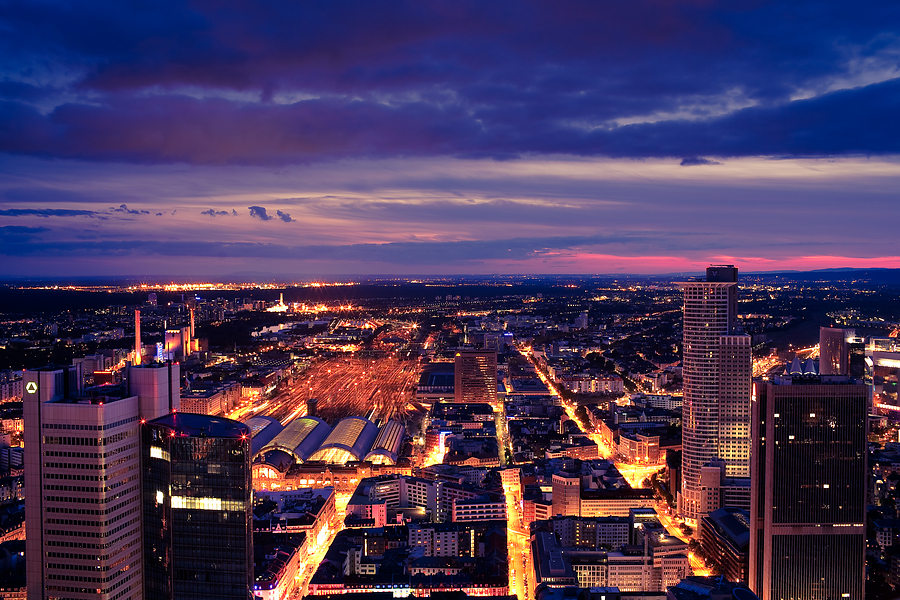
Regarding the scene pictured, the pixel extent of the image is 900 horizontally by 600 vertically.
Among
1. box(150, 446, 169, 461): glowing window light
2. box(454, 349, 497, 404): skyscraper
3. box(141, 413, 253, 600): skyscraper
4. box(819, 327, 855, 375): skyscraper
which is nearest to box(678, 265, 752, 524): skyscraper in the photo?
box(819, 327, 855, 375): skyscraper

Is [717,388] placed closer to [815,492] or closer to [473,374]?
[815,492]

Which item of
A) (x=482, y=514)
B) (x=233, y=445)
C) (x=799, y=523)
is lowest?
(x=482, y=514)

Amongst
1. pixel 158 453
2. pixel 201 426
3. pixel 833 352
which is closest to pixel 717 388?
pixel 833 352

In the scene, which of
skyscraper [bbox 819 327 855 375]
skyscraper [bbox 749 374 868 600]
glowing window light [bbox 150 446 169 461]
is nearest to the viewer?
glowing window light [bbox 150 446 169 461]

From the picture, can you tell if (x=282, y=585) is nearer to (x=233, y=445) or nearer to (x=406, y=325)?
(x=233, y=445)

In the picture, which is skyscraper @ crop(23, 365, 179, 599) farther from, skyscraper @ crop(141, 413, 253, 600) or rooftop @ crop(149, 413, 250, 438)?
rooftop @ crop(149, 413, 250, 438)

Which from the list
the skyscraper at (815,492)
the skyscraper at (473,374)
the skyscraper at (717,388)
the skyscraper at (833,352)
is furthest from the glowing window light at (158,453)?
the skyscraper at (833,352)

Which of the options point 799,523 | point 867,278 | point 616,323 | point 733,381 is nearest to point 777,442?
point 799,523
